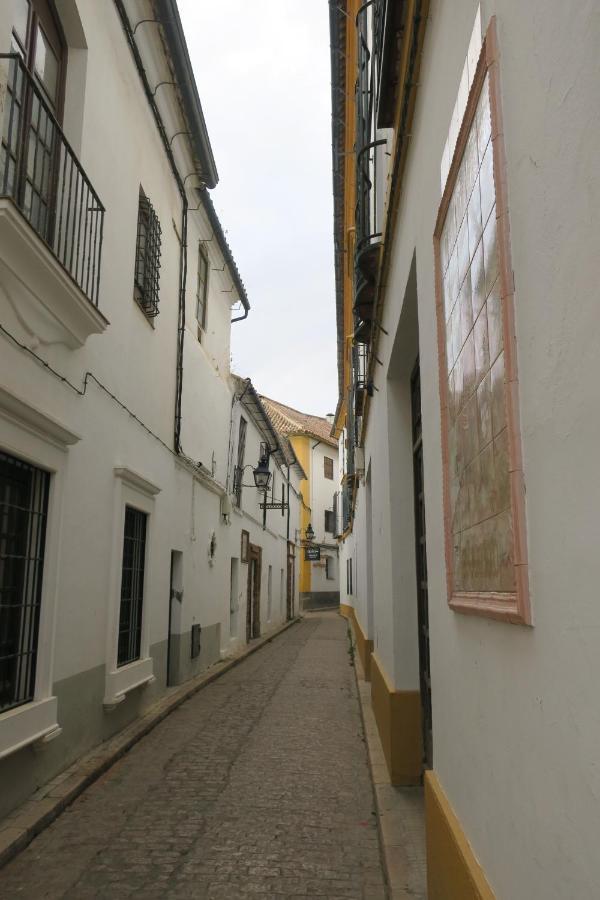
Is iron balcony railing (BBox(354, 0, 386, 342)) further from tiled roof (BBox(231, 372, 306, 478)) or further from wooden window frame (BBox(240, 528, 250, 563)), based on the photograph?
wooden window frame (BBox(240, 528, 250, 563))

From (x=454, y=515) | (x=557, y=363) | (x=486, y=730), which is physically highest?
(x=557, y=363)

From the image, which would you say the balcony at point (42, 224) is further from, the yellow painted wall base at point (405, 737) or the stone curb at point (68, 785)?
the yellow painted wall base at point (405, 737)

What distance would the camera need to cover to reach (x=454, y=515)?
2.71 metres

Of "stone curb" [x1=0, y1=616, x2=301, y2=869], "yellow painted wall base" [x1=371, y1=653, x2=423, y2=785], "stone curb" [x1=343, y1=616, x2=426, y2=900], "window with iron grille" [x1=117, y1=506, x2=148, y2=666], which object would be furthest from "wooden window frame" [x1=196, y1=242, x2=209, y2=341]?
"yellow painted wall base" [x1=371, y1=653, x2=423, y2=785]

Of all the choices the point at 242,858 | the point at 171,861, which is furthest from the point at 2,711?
the point at 242,858

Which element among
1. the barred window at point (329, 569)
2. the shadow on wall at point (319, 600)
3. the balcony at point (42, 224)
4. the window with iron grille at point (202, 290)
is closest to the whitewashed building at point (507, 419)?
the balcony at point (42, 224)

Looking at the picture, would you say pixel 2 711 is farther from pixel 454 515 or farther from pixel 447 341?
pixel 447 341

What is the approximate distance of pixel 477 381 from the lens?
2.23 meters

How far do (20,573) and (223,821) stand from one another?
2.06 m

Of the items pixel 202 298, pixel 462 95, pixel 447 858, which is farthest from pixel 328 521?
pixel 462 95

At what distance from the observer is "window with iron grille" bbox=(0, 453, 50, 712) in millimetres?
4590

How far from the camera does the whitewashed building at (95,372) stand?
4.59 metres

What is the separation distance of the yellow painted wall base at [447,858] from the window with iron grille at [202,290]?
8.51 m

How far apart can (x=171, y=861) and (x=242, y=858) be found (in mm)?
388
